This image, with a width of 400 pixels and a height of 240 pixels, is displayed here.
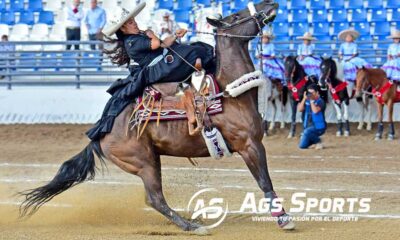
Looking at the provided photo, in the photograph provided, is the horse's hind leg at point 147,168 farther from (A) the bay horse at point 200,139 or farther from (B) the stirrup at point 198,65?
(B) the stirrup at point 198,65

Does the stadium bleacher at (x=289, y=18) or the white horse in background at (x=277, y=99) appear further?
the stadium bleacher at (x=289, y=18)

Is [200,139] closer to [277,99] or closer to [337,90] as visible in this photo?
[337,90]

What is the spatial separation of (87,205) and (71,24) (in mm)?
11884

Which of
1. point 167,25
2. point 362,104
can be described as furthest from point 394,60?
point 167,25

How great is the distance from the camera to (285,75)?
19.8m

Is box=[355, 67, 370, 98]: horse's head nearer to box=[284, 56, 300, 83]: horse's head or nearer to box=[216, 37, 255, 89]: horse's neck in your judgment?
box=[284, 56, 300, 83]: horse's head

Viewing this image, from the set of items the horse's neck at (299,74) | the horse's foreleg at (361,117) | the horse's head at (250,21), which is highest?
the horse's head at (250,21)

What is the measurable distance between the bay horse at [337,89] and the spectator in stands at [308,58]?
33 cm

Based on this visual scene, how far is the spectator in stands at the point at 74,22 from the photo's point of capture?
21859 mm

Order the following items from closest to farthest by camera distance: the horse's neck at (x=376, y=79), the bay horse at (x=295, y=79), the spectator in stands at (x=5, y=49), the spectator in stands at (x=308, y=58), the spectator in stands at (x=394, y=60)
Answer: the spectator in stands at (x=394, y=60), the horse's neck at (x=376, y=79), the bay horse at (x=295, y=79), the spectator in stands at (x=308, y=58), the spectator in stands at (x=5, y=49)

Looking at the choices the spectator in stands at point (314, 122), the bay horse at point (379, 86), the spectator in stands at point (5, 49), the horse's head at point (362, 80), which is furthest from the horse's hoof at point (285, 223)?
the spectator in stands at point (5, 49)

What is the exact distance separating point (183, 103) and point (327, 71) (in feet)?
36.2

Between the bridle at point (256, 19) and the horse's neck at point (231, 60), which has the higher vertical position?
the bridle at point (256, 19)

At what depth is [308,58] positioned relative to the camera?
66.6 feet
